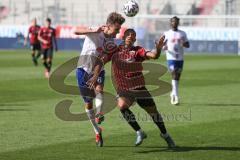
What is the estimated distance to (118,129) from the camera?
47.2ft

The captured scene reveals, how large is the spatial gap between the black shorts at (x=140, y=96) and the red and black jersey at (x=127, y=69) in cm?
7

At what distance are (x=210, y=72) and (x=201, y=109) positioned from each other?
600 inches

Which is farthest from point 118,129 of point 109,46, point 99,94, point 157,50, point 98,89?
point 157,50

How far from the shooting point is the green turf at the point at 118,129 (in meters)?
11.4

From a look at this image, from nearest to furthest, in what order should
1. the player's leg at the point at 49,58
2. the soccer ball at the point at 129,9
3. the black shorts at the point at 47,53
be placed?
1. the soccer ball at the point at 129,9
2. the player's leg at the point at 49,58
3. the black shorts at the point at 47,53

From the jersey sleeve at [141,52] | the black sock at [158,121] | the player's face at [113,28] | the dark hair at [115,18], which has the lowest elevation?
the black sock at [158,121]

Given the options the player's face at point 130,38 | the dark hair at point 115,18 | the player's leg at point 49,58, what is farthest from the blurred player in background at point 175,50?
the player's leg at point 49,58

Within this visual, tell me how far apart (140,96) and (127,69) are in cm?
Result: 54

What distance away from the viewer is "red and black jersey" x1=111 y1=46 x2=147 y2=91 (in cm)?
1195

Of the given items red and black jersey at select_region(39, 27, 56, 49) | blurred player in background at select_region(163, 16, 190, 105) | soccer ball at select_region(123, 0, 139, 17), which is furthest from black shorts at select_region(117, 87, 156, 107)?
red and black jersey at select_region(39, 27, 56, 49)

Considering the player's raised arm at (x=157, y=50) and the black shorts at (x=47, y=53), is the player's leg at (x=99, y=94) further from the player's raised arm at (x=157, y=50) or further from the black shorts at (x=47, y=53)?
the black shorts at (x=47, y=53)

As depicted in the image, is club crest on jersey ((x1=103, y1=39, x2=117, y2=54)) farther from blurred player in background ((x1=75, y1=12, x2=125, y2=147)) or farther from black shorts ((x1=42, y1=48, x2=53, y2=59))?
black shorts ((x1=42, y1=48, x2=53, y2=59))

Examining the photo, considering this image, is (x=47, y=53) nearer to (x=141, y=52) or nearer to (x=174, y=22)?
(x=174, y=22)

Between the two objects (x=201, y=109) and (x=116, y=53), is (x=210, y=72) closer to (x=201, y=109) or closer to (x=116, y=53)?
(x=201, y=109)
